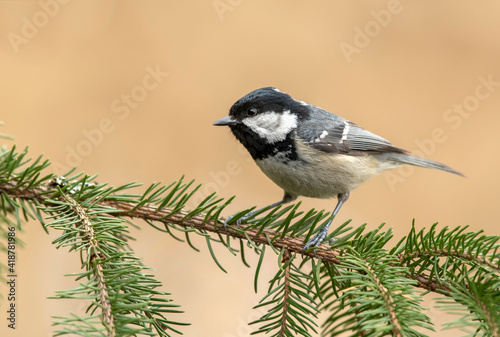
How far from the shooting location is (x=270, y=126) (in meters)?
1.98

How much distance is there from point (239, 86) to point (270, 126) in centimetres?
138

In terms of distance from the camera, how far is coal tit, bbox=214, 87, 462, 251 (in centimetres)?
191

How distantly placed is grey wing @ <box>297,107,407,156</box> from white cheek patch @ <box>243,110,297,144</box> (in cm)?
6

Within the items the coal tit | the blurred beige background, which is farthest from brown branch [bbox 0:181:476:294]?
the blurred beige background

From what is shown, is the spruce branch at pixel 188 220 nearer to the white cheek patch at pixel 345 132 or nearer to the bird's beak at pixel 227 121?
the bird's beak at pixel 227 121

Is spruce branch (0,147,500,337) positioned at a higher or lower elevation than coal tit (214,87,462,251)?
lower

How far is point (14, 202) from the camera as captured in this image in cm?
113

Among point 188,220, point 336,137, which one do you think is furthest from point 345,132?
point 188,220

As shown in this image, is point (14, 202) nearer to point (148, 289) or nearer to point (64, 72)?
point (148, 289)

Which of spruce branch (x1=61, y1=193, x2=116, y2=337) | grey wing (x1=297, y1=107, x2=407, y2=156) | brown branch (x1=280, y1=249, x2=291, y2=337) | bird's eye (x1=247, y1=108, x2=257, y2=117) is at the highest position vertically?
bird's eye (x1=247, y1=108, x2=257, y2=117)

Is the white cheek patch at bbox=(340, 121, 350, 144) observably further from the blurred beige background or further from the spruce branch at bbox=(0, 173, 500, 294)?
the spruce branch at bbox=(0, 173, 500, 294)

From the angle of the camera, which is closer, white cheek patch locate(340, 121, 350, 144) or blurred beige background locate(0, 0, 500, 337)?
white cheek patch locate(340, 121, 350, 144)

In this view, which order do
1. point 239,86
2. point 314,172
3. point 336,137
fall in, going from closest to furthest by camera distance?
point 314,172, point 336,137, point 239,86

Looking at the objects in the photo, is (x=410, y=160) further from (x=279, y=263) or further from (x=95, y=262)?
(x=95, y=262)
